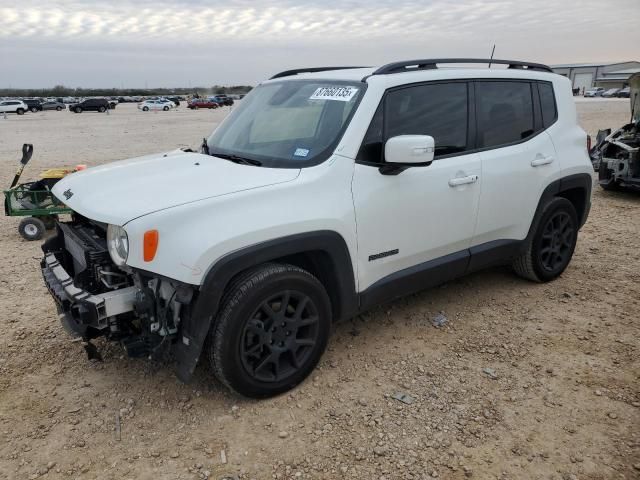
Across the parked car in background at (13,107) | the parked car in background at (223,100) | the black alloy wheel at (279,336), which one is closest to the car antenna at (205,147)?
the black alloy wheel at (279,336)

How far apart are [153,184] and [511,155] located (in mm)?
2745

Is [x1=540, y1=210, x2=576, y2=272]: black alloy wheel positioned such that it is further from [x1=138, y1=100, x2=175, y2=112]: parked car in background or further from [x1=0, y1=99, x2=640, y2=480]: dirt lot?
[x1=138, y1=100, x2=175, y2=112]: parked car in background

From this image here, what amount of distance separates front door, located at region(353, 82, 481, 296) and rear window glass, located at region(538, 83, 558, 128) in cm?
101

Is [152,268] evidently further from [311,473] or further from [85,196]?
[311,473]

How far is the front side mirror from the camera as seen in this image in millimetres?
3012

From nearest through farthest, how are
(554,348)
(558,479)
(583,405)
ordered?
(558,479) < (583,405) < (554,348)

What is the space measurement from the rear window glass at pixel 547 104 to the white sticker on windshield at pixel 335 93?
2018 mm

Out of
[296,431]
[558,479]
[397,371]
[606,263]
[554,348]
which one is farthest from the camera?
[606,263]

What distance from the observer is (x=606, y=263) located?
5398mm

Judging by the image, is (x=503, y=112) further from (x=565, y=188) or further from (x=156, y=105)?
(x=156, y=105)

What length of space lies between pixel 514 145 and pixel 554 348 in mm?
1617

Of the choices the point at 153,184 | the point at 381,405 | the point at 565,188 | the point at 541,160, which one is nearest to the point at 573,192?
the point at 565,188

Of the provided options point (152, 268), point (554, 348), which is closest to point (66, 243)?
point (152, 268)

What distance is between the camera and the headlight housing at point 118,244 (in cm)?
265
